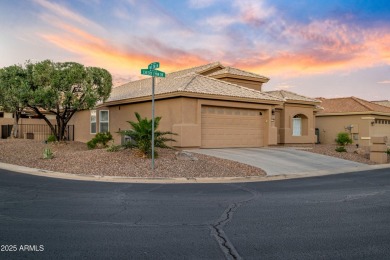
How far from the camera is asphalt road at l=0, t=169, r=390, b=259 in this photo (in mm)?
5316

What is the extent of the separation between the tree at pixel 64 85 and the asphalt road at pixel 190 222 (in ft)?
36.2

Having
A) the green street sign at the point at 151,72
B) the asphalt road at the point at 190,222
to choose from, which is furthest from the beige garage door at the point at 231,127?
the asphalt road at the point at 190,222

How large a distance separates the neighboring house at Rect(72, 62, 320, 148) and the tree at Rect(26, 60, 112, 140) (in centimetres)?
261

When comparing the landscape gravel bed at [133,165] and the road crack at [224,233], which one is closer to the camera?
the road crack at [224,233]

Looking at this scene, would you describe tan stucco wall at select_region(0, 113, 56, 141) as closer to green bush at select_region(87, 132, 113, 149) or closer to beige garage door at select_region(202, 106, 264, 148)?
green bush at select_region(87, 132, 113, 149)

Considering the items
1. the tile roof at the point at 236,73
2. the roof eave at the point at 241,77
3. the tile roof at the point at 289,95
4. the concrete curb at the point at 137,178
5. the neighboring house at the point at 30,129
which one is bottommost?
the concrete curb at the point at 137,178

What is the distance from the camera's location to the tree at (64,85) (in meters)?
21.2

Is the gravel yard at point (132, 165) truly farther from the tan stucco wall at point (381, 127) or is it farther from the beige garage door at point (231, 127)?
the tan stucco wall at point (381, 127)

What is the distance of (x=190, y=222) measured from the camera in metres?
6.94

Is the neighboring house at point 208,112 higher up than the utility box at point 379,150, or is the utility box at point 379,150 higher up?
the neighboring house at point 208,112

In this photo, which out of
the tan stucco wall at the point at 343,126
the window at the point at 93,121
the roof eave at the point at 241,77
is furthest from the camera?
the tan stucco wall at the point at 343,126

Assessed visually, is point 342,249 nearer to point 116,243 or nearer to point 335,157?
point 116,243

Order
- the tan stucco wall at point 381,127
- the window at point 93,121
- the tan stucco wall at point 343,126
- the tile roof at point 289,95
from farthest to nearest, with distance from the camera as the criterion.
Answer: the tan stucco wall at point 381,127 → the tan stucco wall at point 343,126 → the tile roof at point 289,95 → the window at point 93,121

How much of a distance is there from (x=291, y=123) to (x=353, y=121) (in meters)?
9.41
